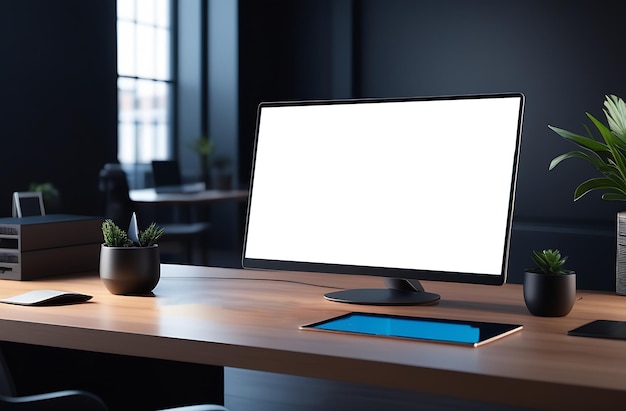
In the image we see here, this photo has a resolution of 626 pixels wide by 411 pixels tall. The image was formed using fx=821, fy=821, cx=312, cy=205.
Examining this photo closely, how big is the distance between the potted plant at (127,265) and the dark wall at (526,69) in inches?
131

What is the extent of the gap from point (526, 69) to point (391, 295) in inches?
173

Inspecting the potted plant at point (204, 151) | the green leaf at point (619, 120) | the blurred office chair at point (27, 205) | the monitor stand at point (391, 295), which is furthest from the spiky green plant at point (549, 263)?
the potted plant at point (204, 151)

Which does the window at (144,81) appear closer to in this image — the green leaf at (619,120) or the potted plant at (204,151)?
the potted plant at (204,151)

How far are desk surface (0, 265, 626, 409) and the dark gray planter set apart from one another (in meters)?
0.02

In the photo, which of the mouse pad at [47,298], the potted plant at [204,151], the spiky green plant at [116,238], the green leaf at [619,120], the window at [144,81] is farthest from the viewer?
the potted plant at [204,151]

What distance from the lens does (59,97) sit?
231 inches

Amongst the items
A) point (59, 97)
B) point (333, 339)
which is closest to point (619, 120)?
point (333, 339)

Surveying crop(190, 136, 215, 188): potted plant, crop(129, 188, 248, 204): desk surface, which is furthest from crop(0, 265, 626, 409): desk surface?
crop(190, 136, 215, 188): potted plant

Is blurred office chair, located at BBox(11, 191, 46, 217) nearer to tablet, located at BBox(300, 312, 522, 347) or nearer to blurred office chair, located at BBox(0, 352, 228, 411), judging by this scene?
blurred office chair, located at BBox(0, 352, 228, 411)

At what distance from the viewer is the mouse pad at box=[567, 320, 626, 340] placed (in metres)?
1.14

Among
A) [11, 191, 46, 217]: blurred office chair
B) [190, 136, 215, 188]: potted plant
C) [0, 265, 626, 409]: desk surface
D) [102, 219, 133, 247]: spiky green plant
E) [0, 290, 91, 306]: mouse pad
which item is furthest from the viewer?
[190, 136, 215, 188]: potted plant

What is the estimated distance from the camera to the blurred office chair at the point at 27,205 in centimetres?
197

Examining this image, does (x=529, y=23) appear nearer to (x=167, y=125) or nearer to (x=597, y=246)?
(x=597, y=246)

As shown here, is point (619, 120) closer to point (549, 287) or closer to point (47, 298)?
point (549, 287)
